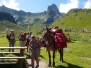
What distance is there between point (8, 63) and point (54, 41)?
4.19 metres

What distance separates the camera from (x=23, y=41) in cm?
2592

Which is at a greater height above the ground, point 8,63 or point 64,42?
point 64,42

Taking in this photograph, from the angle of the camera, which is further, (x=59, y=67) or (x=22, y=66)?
(x=59, y=67)

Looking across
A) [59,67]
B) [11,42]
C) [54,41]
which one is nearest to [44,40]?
[54,41]

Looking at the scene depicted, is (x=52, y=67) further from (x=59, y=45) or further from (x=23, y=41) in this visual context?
(x=23, y=41)

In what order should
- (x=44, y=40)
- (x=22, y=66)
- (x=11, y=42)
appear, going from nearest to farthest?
(x=22, y=66), (x=44, y=40), (x=11, y=42)

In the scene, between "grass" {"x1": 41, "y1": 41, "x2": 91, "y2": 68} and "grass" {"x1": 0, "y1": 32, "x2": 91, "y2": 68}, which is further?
"grass" {"x1": 0, "y1": 32, "x2": 91, "y2": 68}

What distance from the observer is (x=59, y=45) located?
17.7 meters

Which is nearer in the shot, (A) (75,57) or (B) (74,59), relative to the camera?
(B) (74,59)

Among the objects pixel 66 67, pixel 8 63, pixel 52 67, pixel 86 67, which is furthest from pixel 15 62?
pixel 86 67

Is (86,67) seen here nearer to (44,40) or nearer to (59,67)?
(59,67)

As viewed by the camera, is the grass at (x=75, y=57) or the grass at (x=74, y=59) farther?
the grass at (x=75, y=57)

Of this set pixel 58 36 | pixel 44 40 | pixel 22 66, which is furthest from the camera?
pixel 58 36

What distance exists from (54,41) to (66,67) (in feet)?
7.04
